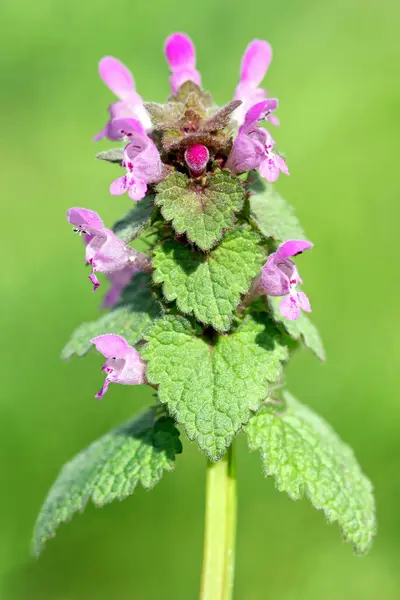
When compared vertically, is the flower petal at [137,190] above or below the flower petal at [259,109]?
below

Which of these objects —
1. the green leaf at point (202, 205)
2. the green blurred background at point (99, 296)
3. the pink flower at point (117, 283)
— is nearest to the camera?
the green leaf at point (202, 205)

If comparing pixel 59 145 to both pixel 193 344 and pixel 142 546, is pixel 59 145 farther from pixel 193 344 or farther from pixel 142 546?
pixel 193 344

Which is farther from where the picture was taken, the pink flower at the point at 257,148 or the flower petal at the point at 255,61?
the flower petal at the point at 255,61

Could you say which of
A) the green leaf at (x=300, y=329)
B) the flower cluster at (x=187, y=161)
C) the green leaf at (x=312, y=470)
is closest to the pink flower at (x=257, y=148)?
the flower cluster at (x=187, y=161)

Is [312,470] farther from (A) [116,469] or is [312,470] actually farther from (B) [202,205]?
(B) [202,205]

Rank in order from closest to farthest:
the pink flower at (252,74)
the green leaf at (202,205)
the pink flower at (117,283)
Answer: the green leaf at (202,205), the pink flower at (252,74), the pink flower at (117,283)

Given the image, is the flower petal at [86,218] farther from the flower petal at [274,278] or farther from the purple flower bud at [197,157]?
the flower petal at [274,278]

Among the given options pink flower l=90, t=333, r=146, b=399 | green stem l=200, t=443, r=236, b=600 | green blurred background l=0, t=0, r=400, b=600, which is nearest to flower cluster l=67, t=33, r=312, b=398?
pink flower l=90, t=333, r=146, b=399
